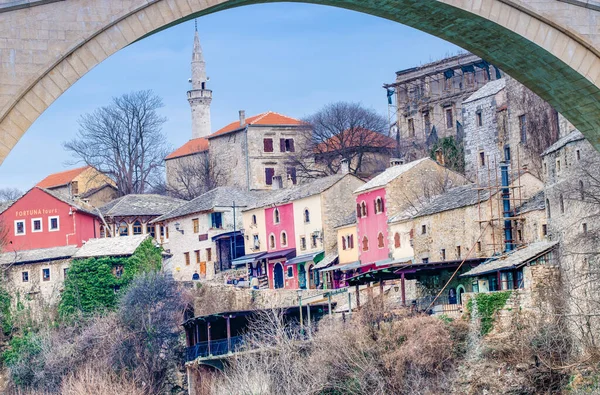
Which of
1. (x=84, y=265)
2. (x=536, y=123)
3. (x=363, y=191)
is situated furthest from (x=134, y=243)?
(x=536, y=123)

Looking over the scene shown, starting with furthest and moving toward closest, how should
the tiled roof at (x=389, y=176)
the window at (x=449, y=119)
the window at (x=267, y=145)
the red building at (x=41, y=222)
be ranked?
the window at (x=267, y=145) → the window at (x=449, y=119) → the red building at (x=41, y=222) → the tiled roof at (x=389, y=176)

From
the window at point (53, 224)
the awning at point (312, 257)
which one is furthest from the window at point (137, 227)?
the awning at point (312, 257)

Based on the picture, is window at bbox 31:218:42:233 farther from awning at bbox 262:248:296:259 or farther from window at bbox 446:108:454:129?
window at bbox 446:108:454:129

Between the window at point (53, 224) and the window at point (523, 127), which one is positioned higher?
the window at point (523, 127)

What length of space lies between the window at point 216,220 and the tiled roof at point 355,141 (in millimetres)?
10014

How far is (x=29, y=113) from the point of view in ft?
29.1

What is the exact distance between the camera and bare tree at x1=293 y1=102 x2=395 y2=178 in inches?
2532

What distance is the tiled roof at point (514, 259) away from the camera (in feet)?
107

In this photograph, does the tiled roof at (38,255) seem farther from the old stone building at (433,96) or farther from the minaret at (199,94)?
the minaret at (199,94)

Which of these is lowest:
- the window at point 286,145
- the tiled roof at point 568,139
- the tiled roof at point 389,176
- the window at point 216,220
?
the tiled roof at point 568,139

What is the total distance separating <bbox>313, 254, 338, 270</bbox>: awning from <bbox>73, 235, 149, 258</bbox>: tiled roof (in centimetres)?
796

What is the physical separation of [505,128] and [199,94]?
42.5 metres

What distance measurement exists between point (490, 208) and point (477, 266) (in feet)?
8.26

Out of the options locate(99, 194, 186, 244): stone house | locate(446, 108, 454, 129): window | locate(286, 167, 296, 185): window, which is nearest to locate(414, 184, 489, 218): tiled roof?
locate(446, 108, 454, 129): window
